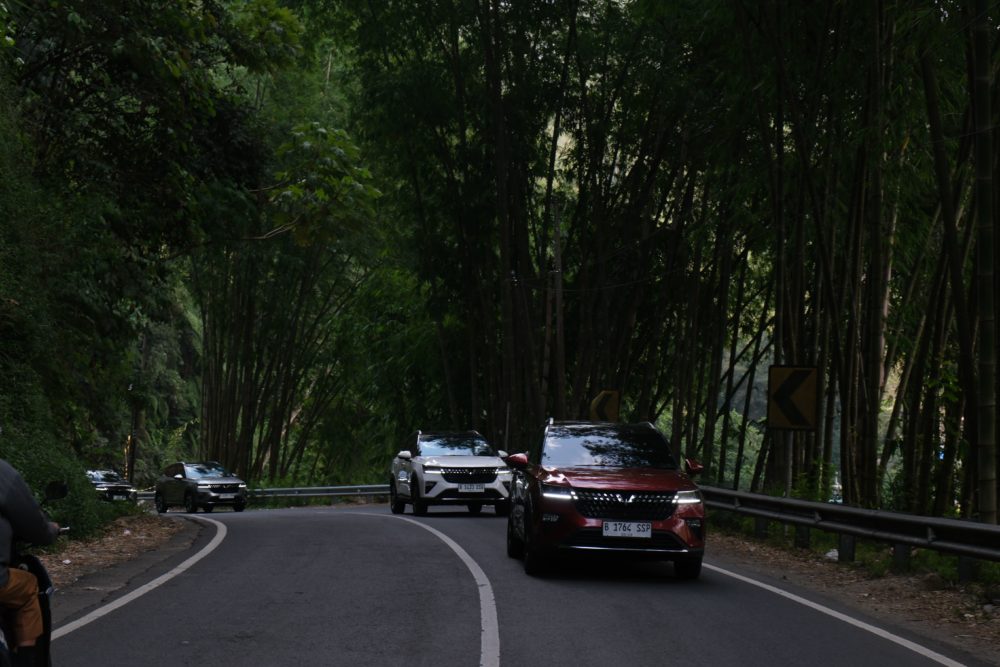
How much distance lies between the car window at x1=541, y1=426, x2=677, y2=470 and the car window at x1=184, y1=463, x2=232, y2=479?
2155 centimetres

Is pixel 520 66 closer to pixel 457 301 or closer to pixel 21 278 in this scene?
pixel 457 301

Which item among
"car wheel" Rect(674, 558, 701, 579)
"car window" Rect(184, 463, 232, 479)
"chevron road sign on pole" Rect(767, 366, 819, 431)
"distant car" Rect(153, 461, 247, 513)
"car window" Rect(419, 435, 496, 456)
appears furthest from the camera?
"car window" Rect(184, 463, 232, 479)

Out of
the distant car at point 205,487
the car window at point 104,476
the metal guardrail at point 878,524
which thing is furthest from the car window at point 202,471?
the metal guardrail at point 878,524

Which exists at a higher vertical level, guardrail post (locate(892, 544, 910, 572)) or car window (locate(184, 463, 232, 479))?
car window (locate(184, 463, 232, 479))

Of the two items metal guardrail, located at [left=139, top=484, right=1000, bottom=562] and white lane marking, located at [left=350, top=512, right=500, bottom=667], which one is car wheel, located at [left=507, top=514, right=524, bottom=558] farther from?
metal guardrail, located at [left=139, top=484, right=1000, bottom=562]

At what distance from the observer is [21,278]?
1502 cm

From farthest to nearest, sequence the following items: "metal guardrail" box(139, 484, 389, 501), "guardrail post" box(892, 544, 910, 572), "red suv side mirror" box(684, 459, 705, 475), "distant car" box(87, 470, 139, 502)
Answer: "metal guardrail" box(139, 484, 389, 501)
"distant car" box(87, 470, 139, 502)
"red suv side mirror" box(684, 459, 705, 475)
"guardrail post" box(892, 544, 910, 572)

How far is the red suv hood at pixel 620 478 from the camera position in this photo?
11.9m

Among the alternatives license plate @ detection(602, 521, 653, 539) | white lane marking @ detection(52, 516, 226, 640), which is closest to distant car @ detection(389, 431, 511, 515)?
white lane marking @ detection(52, 516, 226, 640)

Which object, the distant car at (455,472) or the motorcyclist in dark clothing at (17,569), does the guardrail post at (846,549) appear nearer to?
the distant car at (455,472)

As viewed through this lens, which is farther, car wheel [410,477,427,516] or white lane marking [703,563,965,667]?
car wheel [410,477,427,516]

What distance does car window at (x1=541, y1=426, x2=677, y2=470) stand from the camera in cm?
1285

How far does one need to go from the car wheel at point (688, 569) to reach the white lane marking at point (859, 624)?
486mm

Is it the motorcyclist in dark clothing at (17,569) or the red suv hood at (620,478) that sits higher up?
the red suv hood at (620,478)
